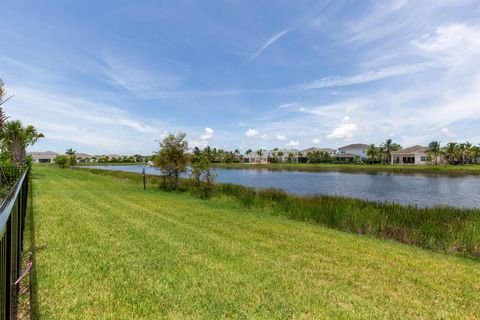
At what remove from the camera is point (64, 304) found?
12.5 feet

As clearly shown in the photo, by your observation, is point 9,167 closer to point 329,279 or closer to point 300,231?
point 300,231

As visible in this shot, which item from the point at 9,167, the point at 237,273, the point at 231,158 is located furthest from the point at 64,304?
the point at 231,158

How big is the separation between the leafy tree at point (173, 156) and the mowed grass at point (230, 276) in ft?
48.2

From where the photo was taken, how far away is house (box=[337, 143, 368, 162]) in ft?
400

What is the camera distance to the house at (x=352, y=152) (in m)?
122

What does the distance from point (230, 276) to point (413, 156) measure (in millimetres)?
106014

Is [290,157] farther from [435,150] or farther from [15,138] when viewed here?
[15,138]

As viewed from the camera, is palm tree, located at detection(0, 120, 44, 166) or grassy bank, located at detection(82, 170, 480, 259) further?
palm tree, located at detection(0, 120, 44, 166)

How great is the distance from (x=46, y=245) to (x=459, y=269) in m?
8.19

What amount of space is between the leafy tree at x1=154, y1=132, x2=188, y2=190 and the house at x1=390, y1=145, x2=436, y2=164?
89797 mm

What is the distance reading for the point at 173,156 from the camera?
23.1m

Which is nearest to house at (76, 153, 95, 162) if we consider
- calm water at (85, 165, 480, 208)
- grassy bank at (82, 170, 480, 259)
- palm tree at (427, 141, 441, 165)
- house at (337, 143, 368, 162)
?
house at (337, 143, 368, 162)

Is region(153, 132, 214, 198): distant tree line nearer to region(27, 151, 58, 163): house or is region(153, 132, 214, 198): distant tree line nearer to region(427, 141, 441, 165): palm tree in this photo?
region(427, 141, 441, 165): palm tree

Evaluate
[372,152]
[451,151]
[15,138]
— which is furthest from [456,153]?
[15,138]
